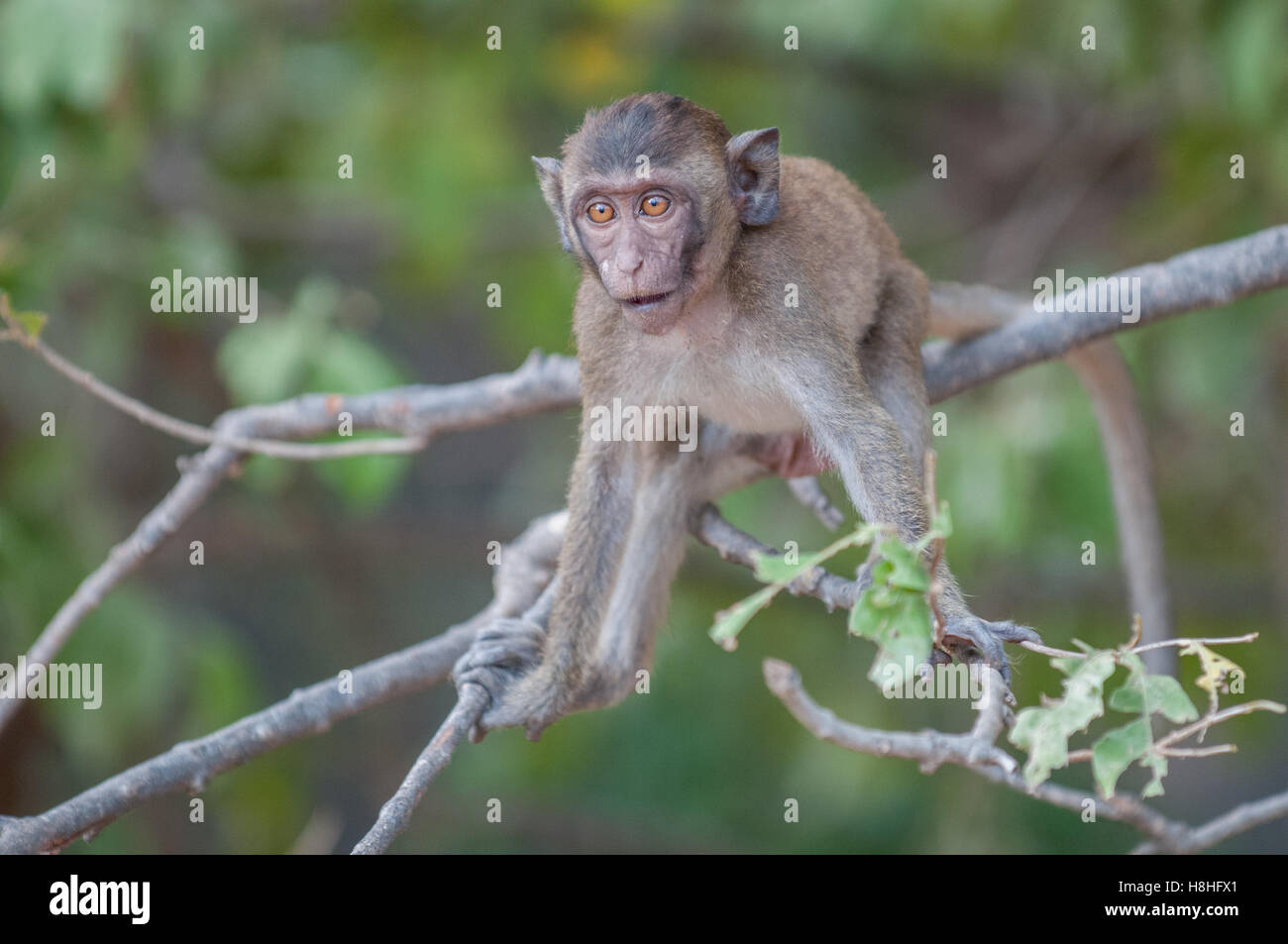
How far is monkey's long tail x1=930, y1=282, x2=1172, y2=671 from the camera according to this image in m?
6.61

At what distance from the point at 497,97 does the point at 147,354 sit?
376cm

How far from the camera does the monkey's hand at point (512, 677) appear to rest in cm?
534

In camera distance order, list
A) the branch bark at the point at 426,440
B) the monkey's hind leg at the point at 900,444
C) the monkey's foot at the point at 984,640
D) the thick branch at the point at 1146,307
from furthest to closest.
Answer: the thick branch at the point at 1146,307 < the branch bark at the point at 426,440 < the monkey's hind leg at the point at 900,444 < the monkey's foot at the point at 984,640

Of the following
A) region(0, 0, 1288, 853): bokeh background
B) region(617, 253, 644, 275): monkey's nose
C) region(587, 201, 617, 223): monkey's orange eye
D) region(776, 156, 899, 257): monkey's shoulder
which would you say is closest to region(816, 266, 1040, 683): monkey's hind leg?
region(776, 156, 899, 257): monkey's shoulder

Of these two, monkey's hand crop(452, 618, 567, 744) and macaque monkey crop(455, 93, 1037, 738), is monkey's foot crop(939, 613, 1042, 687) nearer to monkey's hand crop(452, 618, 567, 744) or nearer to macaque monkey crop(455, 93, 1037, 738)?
macaque monkey crop(455, 93, 1037, 738)

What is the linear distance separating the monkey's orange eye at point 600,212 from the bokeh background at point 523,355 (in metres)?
2.65

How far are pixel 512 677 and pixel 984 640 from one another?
211 cm

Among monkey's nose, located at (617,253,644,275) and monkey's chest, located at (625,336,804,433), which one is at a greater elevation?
monkey's nose, located at (617,253,644,275)

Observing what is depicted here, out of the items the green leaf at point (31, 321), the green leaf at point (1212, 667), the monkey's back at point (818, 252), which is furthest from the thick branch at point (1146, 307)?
the green leaf at point (31, 321)

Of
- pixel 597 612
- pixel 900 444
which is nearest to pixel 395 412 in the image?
pixel 597 612

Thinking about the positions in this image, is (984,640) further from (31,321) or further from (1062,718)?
(31,321)

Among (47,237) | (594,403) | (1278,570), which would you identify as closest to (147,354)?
(47,237)

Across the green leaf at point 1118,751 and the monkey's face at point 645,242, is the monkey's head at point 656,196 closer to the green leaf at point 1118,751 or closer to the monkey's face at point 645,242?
the monkey's face at point 645,242

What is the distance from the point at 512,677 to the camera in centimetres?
555
